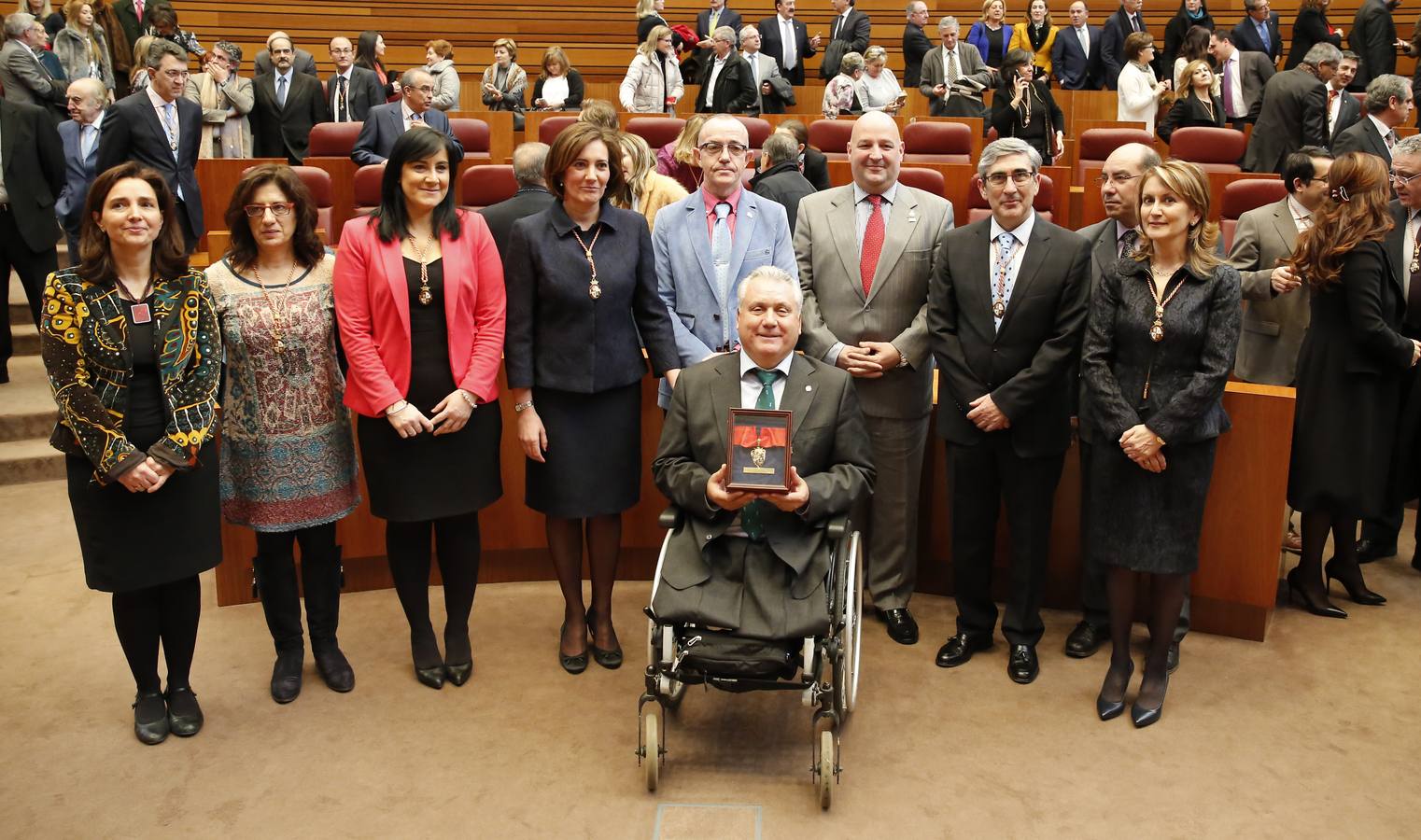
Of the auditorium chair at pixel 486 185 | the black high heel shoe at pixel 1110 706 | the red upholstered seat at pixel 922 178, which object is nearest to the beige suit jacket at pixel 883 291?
the black high heel shoe at pixel 1110 706

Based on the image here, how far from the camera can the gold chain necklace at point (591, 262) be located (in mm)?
3075

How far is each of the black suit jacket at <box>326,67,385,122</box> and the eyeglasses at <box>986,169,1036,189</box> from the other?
5520 mm

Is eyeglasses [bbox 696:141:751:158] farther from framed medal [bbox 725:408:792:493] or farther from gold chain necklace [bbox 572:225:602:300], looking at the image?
framed medal [bbox 725:408:792:493]

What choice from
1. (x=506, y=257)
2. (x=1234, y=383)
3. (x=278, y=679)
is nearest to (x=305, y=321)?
(x=506, y=257)

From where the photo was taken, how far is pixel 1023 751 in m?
2.86

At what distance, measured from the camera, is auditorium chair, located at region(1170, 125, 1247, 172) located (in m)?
6.75

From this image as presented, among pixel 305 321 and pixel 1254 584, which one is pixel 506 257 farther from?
pixel 1254 584

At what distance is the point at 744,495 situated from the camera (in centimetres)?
262

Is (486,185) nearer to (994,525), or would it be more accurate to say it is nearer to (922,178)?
(922,178)

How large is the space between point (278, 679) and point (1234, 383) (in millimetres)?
2681

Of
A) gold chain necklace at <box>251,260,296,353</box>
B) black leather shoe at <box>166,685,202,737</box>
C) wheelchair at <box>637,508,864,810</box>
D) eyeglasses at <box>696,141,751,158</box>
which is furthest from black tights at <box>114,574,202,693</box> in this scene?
eyeglasses at <box>696,141,751,158</box>

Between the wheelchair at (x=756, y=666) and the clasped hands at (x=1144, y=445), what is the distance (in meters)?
0.70

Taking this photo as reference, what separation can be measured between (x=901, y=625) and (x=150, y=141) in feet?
12.6

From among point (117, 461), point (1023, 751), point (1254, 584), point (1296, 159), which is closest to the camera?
point (117, 461)
